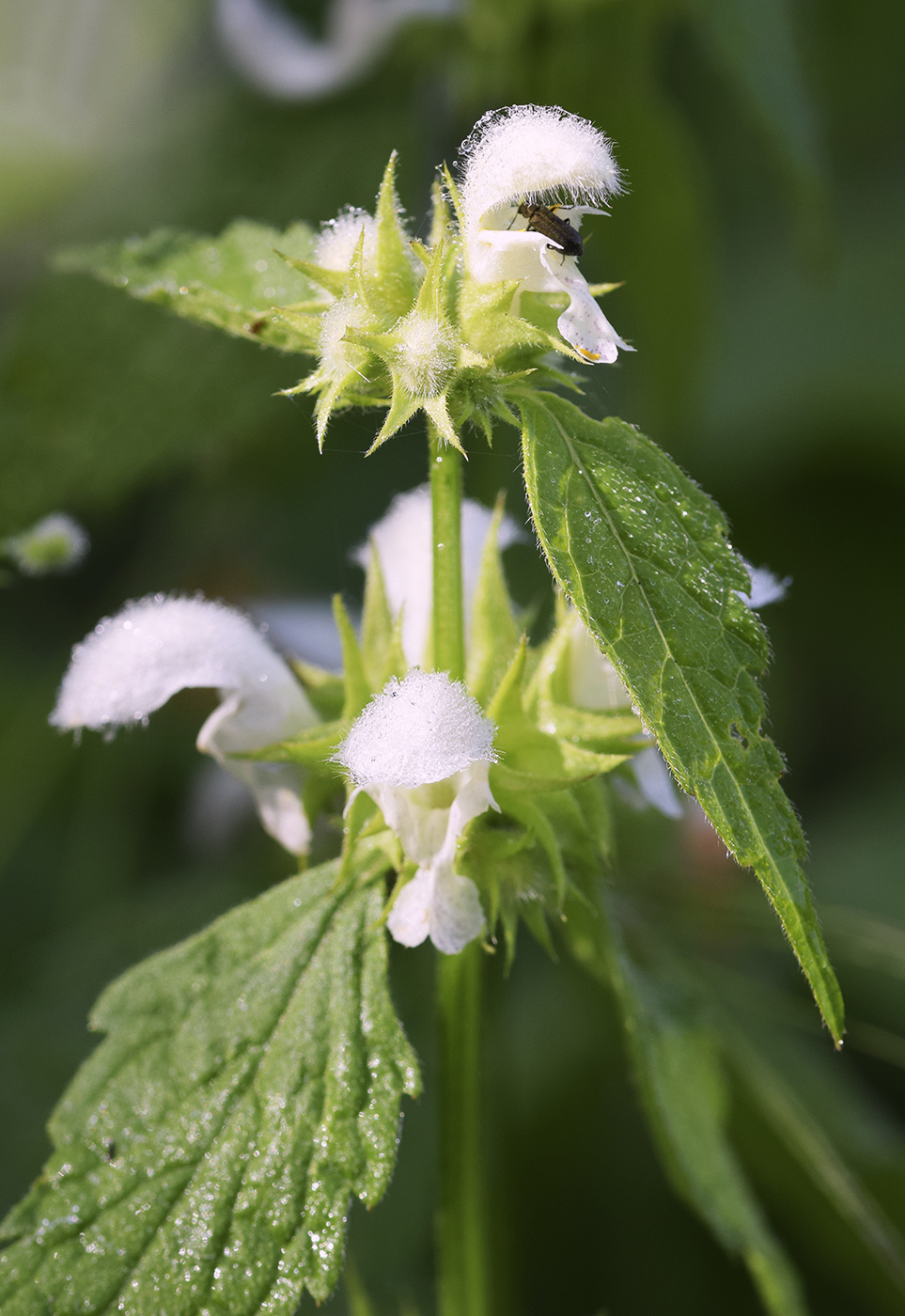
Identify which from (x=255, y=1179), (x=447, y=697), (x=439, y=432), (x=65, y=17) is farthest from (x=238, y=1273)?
(x=65, y=17)

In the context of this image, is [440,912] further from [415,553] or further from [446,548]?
[415,553]

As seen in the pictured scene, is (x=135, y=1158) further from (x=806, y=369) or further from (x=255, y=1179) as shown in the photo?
(x=806, y=369)

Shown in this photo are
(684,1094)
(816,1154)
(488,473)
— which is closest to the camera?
(684,1094)

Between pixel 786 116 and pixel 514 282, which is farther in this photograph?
pixel 786 116

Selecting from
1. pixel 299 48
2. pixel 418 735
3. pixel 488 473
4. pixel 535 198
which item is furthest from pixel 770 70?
pixel 418 735

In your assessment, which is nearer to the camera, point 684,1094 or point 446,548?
point 446,548

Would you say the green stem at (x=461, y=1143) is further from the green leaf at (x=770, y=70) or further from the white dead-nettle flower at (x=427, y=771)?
the green leaf at (x=770, y=70)

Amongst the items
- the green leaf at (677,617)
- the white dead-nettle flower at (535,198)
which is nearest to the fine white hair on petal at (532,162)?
the white dead-nettle flower at (535,198)
